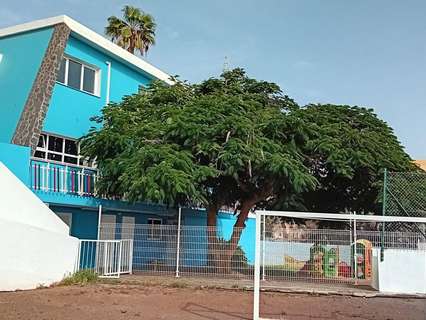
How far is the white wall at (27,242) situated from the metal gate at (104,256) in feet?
4.57

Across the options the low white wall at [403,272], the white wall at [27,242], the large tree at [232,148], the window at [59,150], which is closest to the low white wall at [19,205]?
the white wall at [27,242]

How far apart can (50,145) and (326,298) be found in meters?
10.9

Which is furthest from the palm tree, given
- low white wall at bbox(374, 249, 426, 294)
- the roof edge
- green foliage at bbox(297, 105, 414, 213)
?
low white wall at bbox(374, 249, 426, 294)

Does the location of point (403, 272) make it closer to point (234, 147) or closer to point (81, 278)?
point (234, 147)

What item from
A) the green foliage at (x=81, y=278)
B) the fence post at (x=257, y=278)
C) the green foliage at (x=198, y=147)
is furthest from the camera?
the green foliage at (x=198, y=147)

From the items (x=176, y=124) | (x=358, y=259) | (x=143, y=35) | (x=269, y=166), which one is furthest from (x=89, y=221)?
(x=143, y=35)

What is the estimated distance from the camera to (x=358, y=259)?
16062 millimetres

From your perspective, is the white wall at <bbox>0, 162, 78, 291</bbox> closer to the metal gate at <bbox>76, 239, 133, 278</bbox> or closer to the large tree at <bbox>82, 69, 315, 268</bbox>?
the metal gate at <bbox>76, 239, 133, 278</bbox>

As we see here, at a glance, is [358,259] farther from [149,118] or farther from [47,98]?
[47,98]

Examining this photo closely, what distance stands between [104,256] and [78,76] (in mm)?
7696

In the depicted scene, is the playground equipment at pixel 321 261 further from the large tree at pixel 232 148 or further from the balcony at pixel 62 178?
the balcony at pixel 62 178

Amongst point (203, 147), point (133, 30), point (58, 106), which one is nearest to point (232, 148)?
point (203, 147)

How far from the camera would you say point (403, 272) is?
14.2m

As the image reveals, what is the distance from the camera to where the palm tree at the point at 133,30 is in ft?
109
